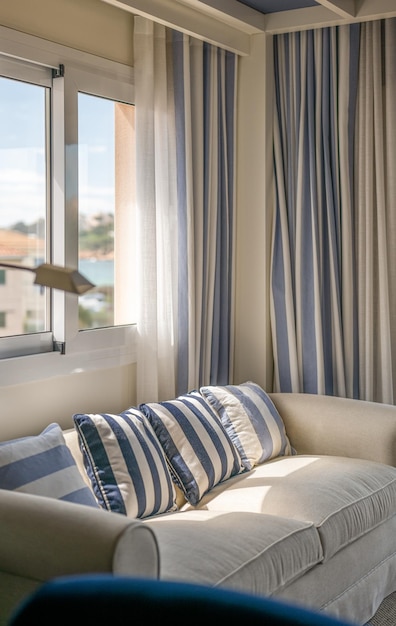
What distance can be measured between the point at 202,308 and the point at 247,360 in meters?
0.49

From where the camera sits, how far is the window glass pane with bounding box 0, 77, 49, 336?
323cm

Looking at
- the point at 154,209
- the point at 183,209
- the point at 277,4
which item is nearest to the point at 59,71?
the point at 154,209

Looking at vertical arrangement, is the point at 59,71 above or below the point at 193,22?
below

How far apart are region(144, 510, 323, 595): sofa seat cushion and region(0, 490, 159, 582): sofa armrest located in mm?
240

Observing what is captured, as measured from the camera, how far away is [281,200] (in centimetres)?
440

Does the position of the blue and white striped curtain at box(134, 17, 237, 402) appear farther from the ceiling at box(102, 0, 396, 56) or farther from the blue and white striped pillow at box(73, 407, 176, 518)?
the blue and white striped pillow at box(73, 407, 176, 518)

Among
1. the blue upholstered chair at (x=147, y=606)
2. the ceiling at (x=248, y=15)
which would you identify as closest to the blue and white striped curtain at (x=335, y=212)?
the ceiling at (x=248, y=15)

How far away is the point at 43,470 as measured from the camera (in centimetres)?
274

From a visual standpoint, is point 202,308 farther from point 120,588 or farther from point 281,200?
point 120,588

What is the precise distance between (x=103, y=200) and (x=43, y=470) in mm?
1400

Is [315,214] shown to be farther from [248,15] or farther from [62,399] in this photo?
[62,399]

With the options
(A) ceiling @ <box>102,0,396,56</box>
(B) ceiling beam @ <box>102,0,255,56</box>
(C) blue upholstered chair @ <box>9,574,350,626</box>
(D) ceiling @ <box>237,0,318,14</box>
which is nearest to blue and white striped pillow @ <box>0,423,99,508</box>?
(C) blue upholstered chair @ <box>9,574,350,626</box>

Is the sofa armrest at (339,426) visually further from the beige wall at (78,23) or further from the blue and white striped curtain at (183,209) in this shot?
the beige wall at (78,23)

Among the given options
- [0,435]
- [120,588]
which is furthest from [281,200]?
[120,588]
